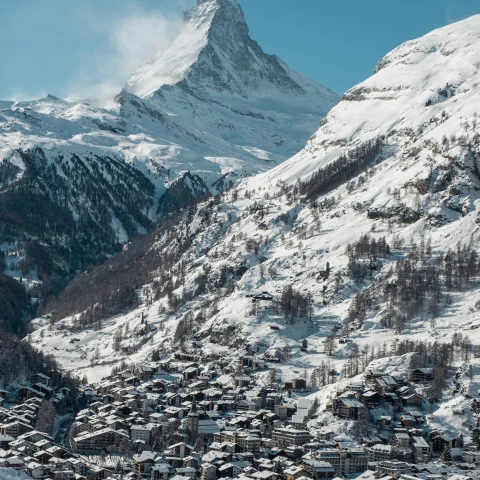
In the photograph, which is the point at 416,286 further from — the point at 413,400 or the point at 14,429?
the point at 14,429

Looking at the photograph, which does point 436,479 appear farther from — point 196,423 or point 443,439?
point 196,423

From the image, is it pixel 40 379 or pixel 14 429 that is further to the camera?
pixel 40 379

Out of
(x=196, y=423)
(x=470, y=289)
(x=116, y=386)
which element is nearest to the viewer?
(x=196, y=423)

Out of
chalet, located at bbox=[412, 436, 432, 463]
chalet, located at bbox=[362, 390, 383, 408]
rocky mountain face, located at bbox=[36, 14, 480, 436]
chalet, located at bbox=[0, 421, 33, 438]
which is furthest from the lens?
rocky mountain face, located at bbox=[36, 14, 480, 436]

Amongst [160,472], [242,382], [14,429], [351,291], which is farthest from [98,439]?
[351,291]

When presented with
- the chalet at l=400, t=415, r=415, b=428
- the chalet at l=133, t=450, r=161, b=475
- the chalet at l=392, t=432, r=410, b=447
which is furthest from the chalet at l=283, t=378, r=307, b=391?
the chalet at l=133, t=450, r=161, b=475

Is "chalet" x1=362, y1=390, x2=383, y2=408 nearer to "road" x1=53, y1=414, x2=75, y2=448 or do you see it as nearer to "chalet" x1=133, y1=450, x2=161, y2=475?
"chalet" x1=133, y1=450, x2=161, y2=475

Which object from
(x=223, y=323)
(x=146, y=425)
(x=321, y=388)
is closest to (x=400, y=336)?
(x=321, y=388)

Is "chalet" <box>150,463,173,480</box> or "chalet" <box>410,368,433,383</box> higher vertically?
"chalet" <box>410,368,433,383</box>

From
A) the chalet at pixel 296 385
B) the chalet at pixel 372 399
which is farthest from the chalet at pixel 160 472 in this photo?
the chalet at pixel 296 385

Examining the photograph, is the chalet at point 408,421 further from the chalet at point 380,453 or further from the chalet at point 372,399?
the chalet at point 380,453

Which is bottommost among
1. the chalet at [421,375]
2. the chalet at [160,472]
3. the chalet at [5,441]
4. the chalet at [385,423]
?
the chalet at [160,472]
